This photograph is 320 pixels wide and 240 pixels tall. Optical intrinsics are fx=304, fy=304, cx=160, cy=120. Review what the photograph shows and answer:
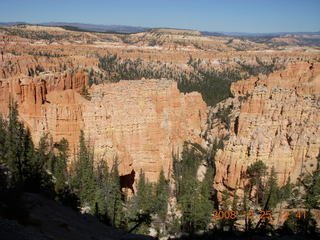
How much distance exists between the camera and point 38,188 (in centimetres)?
2102

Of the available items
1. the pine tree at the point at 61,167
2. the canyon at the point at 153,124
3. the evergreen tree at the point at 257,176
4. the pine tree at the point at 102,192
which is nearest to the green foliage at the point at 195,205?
the canyon at the point at 153,124

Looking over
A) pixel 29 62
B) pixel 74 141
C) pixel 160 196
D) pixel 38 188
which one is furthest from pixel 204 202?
pixel 29 62

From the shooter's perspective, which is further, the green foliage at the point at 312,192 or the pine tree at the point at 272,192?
the pine tree at the point at 272,192

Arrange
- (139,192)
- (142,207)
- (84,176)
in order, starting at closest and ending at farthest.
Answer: (142,207) < (84,176) < (139,192)

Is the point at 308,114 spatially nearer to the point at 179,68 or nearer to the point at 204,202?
the point at 204,202

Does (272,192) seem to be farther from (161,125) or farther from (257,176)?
(161,125)

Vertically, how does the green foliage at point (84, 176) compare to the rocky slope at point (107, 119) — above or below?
below

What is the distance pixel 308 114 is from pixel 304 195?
44.7 feet

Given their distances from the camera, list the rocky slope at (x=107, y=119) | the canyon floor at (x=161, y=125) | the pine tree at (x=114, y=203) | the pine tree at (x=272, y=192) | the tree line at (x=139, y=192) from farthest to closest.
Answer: the rocky slope at (x=107, y=119) < the canyon floor at (x=161, y=125) < the pine tree at (x=272, y=192) < the pine tree at (x=114, y=203) < the tree line at (x=139, y=192)

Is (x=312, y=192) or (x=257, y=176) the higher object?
(x=312, y=192)

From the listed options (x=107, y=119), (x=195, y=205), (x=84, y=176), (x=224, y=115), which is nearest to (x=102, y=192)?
(x=84, y=176)

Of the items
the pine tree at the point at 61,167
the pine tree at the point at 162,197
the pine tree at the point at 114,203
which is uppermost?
the pine tree at the point at 61,167

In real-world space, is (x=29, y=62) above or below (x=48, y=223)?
above

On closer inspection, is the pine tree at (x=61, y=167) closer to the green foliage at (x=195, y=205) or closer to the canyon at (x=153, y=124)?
the canyon at (x=153, y=124)
